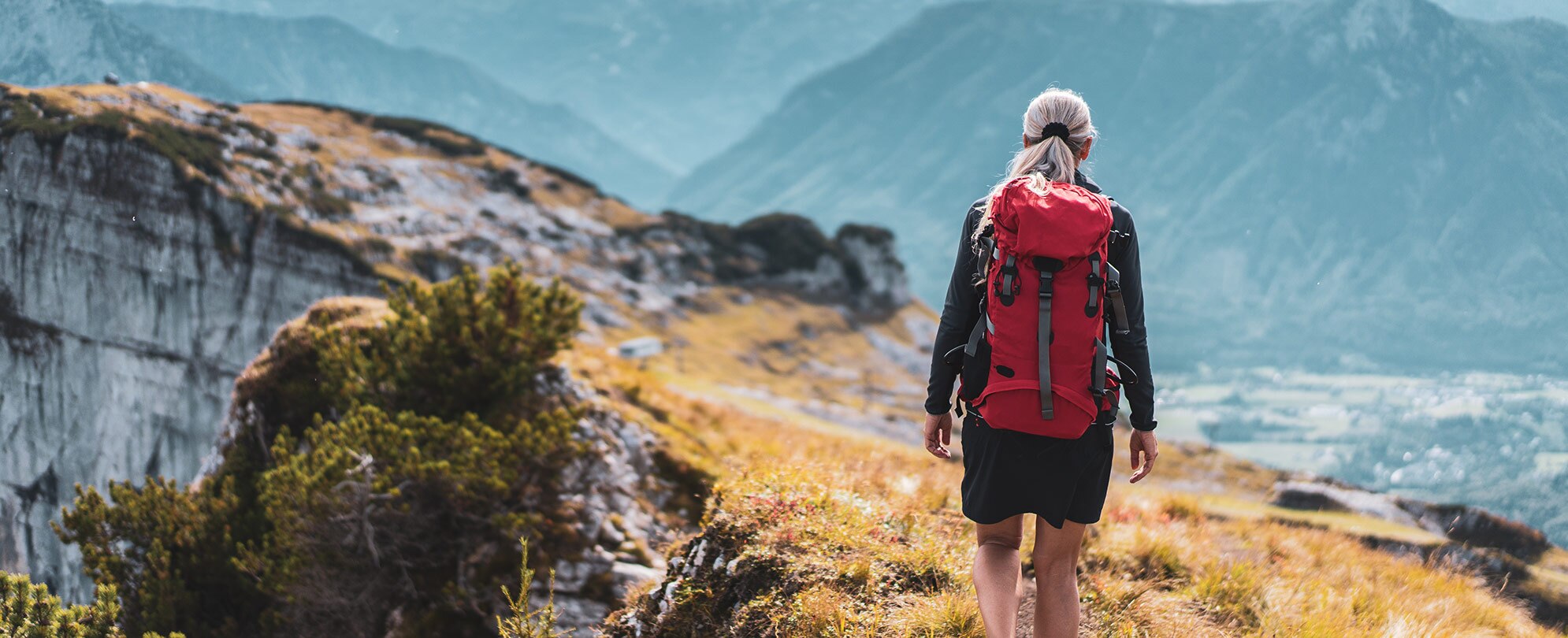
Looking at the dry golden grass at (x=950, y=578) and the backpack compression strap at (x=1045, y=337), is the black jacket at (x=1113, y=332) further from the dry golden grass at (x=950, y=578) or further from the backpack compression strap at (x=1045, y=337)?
the dry golden grass at (x=950, y=578)

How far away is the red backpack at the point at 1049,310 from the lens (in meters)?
4.54

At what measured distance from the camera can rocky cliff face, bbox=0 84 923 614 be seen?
243 feet

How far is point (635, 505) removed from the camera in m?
15.8

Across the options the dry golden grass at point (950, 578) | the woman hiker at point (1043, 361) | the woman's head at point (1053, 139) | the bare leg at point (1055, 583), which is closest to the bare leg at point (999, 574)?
the woman hiker at point (1043, 361)

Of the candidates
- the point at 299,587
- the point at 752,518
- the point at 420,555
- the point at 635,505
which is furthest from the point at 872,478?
the point at 299,587

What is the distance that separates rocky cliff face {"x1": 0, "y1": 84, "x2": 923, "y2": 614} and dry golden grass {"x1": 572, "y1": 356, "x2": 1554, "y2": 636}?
56.4m

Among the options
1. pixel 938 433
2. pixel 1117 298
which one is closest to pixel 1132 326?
pixel 1117 298

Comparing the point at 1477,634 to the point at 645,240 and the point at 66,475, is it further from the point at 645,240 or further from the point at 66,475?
the point at 645,240

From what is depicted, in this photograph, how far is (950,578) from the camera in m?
7.12

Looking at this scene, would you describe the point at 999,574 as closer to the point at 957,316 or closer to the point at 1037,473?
the point at 1037,473

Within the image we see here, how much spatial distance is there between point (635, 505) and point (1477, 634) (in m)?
12.3

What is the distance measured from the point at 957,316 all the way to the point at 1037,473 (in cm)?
103

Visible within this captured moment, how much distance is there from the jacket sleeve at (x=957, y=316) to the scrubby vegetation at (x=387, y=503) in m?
9.73

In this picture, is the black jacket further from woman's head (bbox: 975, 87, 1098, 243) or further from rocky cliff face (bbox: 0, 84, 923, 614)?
rocky cliff face (bbox: 0, 84, 923, 614)
